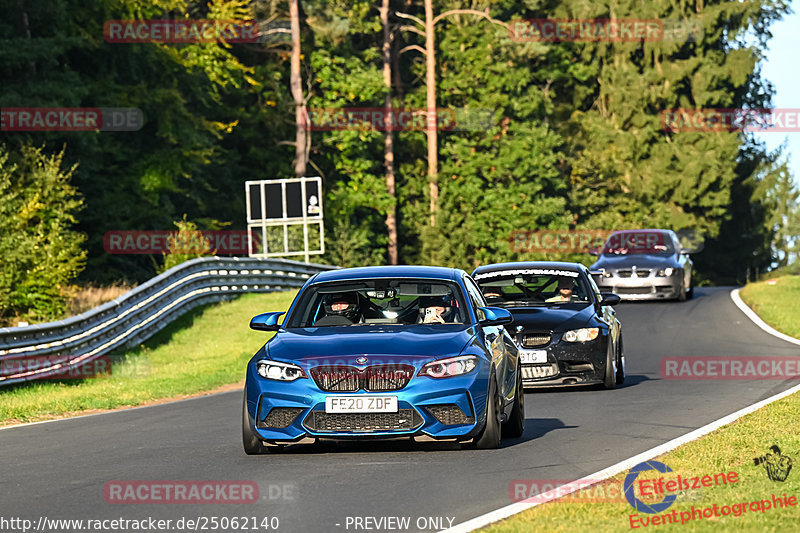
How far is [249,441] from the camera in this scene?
36.1 ft

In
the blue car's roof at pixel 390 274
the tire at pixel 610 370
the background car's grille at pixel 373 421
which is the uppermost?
the blue car's roof at pixel 390 274

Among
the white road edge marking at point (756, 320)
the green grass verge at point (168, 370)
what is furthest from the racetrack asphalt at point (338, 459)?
the white road edge marking at point (756, 320)

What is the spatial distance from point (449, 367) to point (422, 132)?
58.8 meters

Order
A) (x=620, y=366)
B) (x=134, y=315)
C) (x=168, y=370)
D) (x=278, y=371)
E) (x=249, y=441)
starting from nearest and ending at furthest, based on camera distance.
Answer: (x=278, y=371) → (x=249, y=441) → (x=620, y=366) → (x=168, y=370) → (x=134, y=315)

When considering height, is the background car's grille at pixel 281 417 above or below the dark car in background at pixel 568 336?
above

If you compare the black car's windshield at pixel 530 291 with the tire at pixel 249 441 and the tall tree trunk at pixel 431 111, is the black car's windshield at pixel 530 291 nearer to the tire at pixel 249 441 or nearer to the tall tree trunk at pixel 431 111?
the tire at pixel 249 441

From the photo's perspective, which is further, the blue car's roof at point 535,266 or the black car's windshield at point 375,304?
the blue car's roof at point 535,266

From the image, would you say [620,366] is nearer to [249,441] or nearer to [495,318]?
[495,318]

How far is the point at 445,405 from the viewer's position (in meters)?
10.5

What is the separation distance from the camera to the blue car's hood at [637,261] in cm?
3197

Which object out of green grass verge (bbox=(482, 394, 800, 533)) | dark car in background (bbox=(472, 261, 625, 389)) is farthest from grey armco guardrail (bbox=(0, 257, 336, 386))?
green grass verge (bbox=(482, 394, 800, 533))

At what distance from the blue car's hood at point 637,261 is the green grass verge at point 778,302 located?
2.12m

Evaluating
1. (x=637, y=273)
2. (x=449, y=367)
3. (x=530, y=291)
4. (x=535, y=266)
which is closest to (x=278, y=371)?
(x=449, y=367)

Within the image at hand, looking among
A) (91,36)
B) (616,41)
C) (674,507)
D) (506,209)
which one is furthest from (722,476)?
(616,41)
